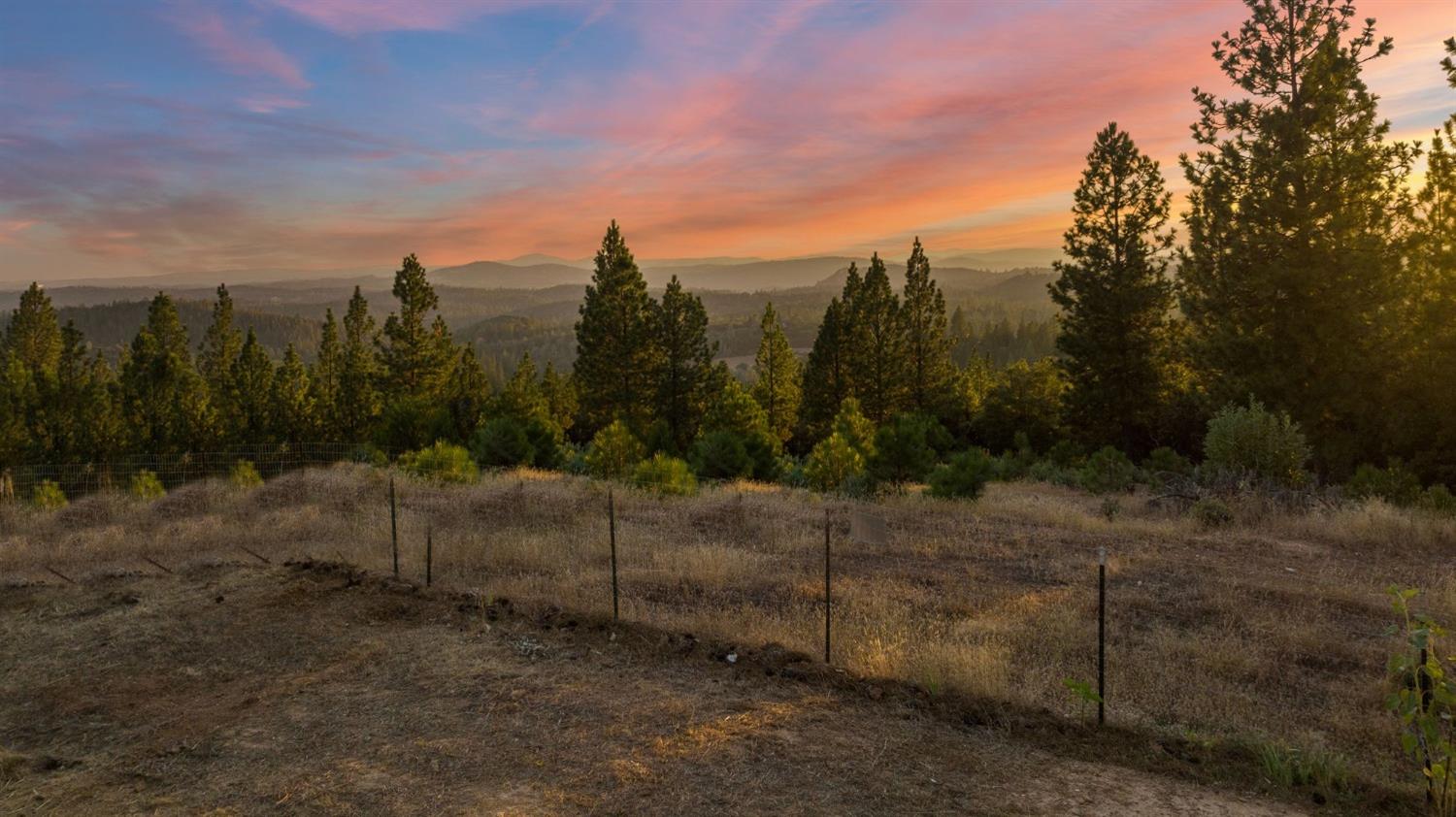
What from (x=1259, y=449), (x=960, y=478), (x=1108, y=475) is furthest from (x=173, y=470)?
(x=1259, y=449)

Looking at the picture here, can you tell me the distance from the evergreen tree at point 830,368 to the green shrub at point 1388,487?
28002mm

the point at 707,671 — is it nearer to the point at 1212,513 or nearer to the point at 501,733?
the point at 501,733

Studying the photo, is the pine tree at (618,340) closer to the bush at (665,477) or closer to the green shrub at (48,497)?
the bush at (665,477)

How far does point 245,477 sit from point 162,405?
34186 mm

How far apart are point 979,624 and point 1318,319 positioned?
21813 millimetres

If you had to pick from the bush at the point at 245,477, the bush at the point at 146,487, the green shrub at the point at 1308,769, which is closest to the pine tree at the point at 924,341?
the bush at the point at 245,477

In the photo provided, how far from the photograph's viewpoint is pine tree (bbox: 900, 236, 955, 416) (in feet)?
150

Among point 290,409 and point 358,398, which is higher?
point 358,398

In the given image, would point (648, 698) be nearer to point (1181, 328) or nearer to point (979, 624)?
point (979, 624)

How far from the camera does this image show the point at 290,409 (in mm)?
47250

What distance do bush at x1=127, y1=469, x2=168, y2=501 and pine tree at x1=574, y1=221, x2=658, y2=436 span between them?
81.8 ft

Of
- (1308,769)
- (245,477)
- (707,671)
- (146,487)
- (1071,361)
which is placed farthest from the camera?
(1071,361)

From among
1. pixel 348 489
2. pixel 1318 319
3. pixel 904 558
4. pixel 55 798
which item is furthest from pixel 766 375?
pixel 55 798

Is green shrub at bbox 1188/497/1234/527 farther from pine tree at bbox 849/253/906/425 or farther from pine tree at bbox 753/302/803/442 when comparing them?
pine tree at bbox 753/302/803/442
